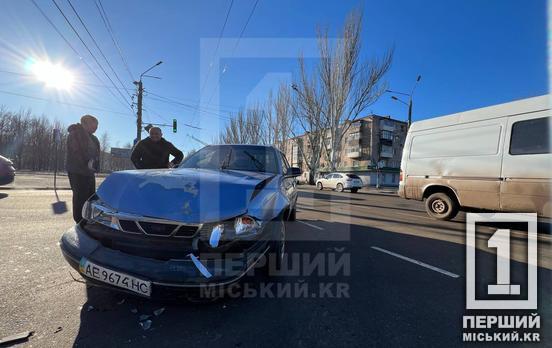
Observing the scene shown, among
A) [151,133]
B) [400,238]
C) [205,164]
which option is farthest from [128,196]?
[400,238]

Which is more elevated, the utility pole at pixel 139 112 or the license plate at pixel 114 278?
the utility pole at pixel 139 112

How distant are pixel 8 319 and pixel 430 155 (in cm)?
830

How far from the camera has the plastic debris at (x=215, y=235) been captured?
1899 mm

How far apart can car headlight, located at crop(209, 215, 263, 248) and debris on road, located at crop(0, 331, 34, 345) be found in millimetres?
1315

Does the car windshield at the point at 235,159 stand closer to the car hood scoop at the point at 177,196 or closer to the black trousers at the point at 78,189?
the car hood scoop at the point at 177,196

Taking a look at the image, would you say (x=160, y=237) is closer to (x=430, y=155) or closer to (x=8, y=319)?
(x=8, y=319)

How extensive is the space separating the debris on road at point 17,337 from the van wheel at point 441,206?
26.1 feet

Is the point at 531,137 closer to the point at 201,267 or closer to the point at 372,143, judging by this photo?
the point at 201,267

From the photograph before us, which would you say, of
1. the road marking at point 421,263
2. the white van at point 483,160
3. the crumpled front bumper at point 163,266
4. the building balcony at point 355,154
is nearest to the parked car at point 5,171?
the crumpled front bumper at point 163,266

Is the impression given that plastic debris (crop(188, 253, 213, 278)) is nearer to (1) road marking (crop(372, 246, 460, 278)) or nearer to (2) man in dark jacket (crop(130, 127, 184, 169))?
(1) road marking (crop(372, 246, 460, 278))

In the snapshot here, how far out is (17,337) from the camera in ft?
5.61

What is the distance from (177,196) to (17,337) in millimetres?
1325

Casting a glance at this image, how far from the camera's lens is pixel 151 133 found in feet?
16.1

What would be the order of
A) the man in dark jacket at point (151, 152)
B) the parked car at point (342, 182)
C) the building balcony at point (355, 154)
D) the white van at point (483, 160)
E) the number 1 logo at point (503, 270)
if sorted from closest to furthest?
the number 1 logo at point (503, 270)
the man in dark jacket at point (151, 152)
the white van at point (483, 160)
the parked car at point (342, 182)
the building balcony at point (355, 154)
